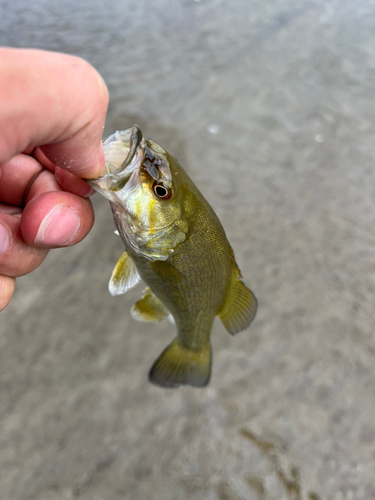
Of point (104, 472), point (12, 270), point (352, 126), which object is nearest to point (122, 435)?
point (104, 472)

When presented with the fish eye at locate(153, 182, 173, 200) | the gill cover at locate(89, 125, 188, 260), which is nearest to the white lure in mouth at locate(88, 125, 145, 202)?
the gill cover at locate(89, 125, 188, 260)

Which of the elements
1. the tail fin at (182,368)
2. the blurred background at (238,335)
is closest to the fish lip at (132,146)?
the tail fin at (182,368)

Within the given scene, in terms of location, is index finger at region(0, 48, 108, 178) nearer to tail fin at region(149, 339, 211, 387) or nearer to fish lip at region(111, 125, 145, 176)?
fish lip at region(111, 125, 145, 176)

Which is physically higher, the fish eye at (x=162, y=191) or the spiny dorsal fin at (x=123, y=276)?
the fish eye at (x=162, y=191)

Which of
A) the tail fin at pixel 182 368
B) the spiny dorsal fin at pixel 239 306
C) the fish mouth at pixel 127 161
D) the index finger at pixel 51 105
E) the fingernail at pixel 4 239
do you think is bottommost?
the tail fin at pixel 182 368

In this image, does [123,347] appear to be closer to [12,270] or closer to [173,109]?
Result: [12,270]

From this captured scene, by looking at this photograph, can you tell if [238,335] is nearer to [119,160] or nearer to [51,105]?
[119,160]

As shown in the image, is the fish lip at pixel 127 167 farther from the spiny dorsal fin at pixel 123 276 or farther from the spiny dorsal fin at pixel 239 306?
the spiny dorsal fin at pixel 239 306
